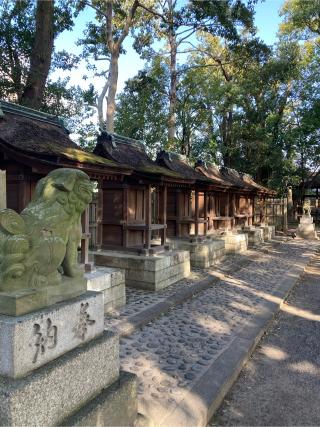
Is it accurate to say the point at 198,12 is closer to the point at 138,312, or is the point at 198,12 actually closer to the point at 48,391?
the point at 138,312

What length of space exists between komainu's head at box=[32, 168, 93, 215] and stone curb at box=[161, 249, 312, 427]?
2313 millimetres

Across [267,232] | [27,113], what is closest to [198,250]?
[27,113]

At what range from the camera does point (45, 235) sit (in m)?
3.01

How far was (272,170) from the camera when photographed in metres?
26.0

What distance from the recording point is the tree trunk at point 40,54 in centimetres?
1445

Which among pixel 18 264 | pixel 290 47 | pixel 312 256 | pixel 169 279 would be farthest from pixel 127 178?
pixel 290 47

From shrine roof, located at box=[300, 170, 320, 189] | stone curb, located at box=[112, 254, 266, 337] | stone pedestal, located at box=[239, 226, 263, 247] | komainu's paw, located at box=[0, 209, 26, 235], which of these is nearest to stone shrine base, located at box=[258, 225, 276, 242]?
stone pedestal, located at box=[239, 226, 263, 247]

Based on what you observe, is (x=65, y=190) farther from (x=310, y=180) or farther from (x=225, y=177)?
(x=310, y=180)

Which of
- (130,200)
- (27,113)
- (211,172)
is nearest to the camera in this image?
(27,113)

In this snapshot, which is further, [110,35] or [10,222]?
[110,35]

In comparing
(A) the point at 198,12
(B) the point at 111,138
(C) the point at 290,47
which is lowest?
(B) the point at 111,138

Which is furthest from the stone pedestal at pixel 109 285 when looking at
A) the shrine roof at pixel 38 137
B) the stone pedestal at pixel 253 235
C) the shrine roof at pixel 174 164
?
the stone pedestal at pixel 253 235

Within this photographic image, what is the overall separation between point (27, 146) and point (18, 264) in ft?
14.1

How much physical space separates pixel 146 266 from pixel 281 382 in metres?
5.05
